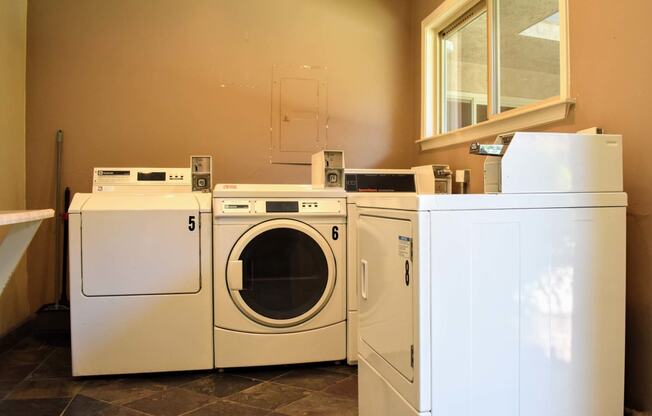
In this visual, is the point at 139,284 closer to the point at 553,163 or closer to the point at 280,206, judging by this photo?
the point at 280,206

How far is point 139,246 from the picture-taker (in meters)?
2.24

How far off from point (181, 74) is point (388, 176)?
1670 mm

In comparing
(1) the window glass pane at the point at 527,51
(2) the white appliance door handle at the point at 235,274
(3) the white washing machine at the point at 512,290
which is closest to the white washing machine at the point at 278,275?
(2) the white appliance door handle at the point at 235,274

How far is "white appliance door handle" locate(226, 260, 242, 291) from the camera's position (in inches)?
89.4

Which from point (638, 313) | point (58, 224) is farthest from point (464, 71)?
point (58, 224)

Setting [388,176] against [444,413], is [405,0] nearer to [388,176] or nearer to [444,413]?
[388,176]

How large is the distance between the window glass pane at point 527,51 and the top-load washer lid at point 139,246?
1.89 m

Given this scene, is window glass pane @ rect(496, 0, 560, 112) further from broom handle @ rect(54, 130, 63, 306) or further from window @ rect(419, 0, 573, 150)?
broom handle @ rect(54, 130, 63, 306)

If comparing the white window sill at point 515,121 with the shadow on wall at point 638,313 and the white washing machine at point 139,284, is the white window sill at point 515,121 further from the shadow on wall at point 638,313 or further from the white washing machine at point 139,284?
the white washing machine at point 139,284

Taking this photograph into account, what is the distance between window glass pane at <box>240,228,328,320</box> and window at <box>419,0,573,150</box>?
3.99 feet

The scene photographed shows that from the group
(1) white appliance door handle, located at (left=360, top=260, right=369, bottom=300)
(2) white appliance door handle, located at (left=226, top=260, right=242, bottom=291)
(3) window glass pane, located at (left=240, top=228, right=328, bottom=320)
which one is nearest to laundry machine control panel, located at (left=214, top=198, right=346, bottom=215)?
(3) window glass pane, located at (left=240, top=228, right=328, bottom=320)

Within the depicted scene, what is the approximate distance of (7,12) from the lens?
2711mm

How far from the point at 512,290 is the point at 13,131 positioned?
304 cm

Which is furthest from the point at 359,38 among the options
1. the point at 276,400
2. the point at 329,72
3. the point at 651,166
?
the point at 276,400
